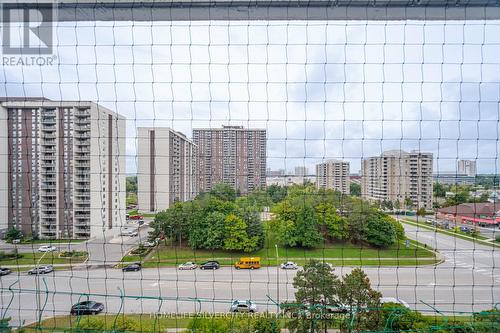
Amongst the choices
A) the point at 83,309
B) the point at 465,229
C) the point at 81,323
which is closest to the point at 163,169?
the point at 83,309

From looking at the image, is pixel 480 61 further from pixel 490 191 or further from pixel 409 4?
pixel 490 191

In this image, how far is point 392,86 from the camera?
4.71ft

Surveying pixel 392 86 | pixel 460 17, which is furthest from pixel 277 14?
pixel 460 17

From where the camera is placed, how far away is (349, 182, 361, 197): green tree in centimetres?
178

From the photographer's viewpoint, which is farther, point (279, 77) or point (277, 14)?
point (279, 77)

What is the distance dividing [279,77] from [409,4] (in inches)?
29.5

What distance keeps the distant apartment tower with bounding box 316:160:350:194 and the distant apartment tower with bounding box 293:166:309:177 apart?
15 centimetres

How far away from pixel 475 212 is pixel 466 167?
519mm

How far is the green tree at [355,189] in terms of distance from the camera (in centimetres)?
178

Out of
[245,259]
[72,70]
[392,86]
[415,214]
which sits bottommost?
[245,259]

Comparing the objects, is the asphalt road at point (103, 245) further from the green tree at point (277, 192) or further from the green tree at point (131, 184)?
the green tree at point (277, 192)

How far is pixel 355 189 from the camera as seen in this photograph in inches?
72.6

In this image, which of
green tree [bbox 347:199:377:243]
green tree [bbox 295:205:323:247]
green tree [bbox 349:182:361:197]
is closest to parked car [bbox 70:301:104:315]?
green tree [bbox 349:182:361:197]

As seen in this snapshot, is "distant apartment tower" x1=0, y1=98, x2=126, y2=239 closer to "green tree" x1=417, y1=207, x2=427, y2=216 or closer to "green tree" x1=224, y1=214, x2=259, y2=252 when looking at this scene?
"green tree" x1=417, y1=207, x2=427, y2=216
